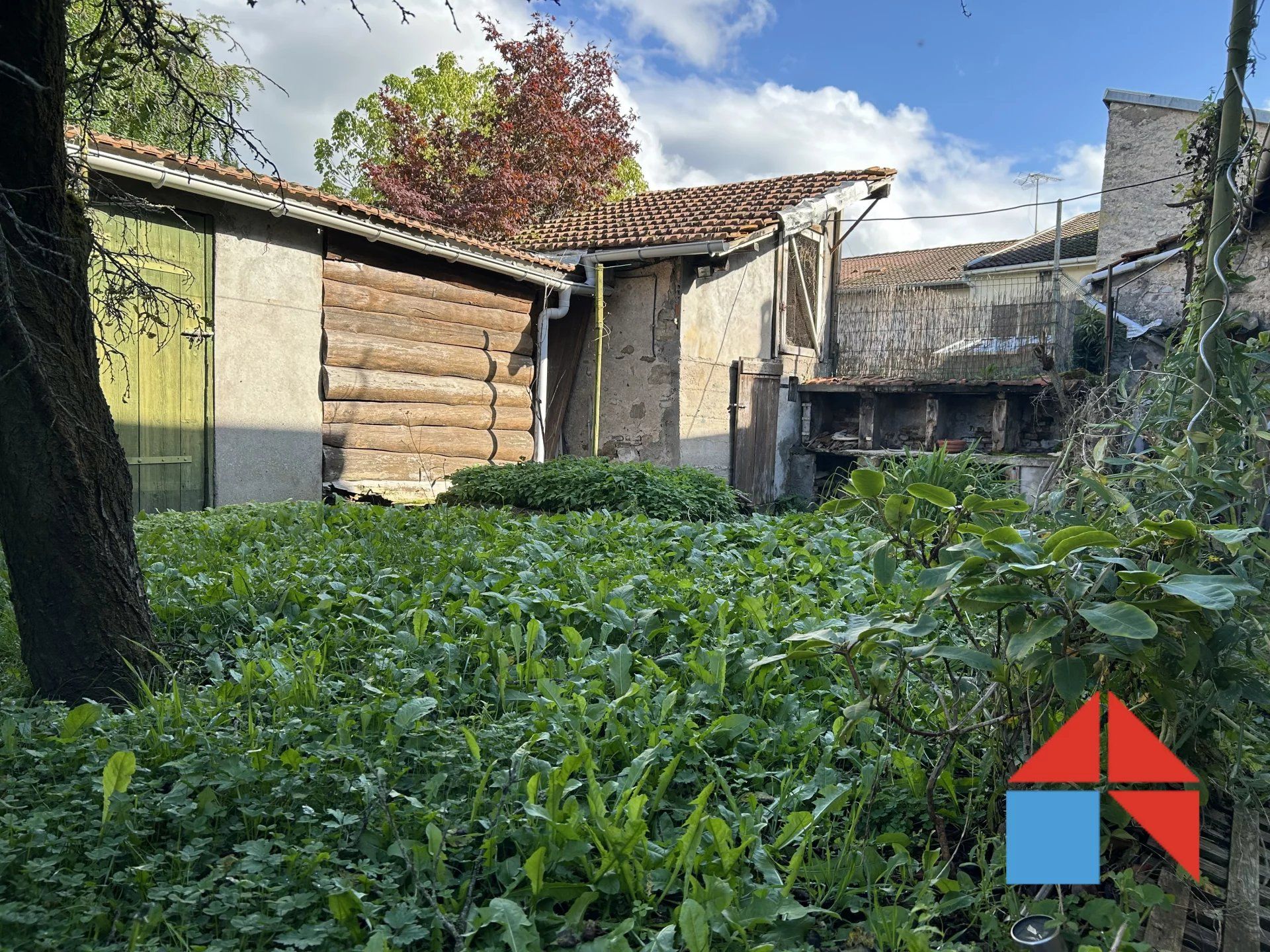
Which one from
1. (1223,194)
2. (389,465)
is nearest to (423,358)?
(389,465)

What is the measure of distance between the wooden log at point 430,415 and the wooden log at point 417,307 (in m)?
0.90

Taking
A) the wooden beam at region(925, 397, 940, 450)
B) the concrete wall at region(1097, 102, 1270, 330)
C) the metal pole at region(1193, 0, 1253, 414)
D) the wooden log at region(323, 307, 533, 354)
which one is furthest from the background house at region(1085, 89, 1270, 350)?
the metal pole at region(1193, 0, 1253, 414)

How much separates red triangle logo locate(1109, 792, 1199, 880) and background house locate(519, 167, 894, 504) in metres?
9.97

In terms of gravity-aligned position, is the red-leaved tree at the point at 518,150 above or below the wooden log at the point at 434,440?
above

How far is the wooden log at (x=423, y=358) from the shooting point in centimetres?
842

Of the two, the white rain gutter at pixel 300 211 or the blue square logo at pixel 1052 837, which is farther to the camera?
the white rain gutter at pixel 300 211

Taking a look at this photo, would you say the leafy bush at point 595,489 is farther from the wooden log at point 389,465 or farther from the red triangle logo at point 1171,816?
the red triangle logo at point 1171,816

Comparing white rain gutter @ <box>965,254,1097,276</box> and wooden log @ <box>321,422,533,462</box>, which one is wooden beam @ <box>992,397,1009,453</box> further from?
white rain gutter @ <box>965,254,1097,276</box>

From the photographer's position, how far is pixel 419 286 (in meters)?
9.24

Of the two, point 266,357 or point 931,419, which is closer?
point 266,357

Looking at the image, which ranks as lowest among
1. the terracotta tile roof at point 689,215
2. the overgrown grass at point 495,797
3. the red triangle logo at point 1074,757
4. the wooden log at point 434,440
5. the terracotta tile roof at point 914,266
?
the overgrown grass at point 495,797

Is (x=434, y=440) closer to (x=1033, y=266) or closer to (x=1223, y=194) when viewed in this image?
(x=1223, y=194)

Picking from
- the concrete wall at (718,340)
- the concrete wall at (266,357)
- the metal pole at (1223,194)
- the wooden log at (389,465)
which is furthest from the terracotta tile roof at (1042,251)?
the metal pole at (1223,194)

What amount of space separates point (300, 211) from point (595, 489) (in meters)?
3.38
